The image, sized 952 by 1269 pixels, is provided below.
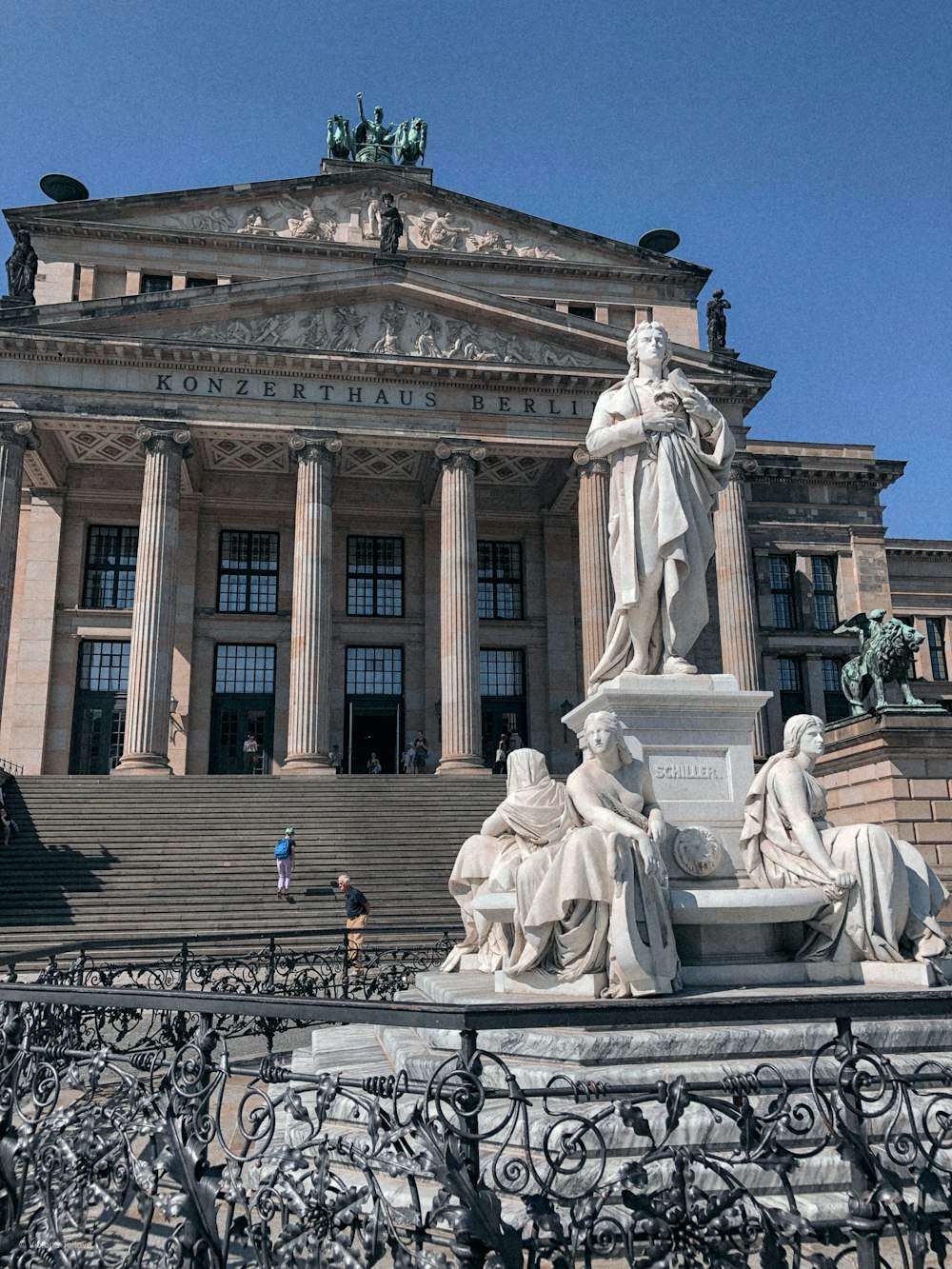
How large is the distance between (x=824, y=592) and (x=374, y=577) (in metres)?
17.9

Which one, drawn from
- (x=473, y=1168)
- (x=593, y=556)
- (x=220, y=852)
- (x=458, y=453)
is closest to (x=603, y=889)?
(x=473, y=1168)

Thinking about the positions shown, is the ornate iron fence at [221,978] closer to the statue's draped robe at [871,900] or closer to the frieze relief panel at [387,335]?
the statue's draped robe at [871,900]

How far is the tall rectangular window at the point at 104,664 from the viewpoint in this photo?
35.6 metres

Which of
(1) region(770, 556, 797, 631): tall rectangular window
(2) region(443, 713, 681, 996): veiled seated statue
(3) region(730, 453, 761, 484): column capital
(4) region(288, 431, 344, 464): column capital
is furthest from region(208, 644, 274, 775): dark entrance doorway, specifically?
(2) region(443, 713, 681, 996): veiled seated statue

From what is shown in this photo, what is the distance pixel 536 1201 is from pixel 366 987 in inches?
349

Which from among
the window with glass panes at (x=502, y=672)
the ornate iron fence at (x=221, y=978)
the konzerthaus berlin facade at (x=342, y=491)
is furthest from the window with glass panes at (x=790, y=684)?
the ornate iron fence at (x=221, y=978)

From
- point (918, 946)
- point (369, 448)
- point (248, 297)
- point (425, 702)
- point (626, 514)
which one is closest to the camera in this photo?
point (918, 946)

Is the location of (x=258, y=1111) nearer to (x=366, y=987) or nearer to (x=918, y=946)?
(x=918, y=946)

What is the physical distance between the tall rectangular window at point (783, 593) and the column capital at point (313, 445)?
1829cm

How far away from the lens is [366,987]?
11.5m

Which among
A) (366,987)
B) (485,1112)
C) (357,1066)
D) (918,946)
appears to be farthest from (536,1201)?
(366,987)

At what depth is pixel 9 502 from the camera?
30094 mm

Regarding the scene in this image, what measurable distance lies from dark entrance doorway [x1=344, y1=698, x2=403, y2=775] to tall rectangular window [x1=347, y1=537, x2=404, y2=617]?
3555mm

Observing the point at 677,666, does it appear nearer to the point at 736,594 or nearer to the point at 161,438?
the point at 736,594
